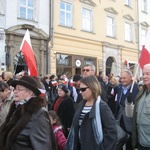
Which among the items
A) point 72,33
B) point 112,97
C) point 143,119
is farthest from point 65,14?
point 143,119

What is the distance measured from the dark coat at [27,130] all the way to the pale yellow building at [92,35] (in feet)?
42.1

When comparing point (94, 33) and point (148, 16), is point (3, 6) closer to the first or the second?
point (94, 33)

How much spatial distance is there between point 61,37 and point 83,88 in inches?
521

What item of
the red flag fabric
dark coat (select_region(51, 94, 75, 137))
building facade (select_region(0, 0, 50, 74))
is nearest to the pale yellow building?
building facade (select_region(0, 0, 50, 74))

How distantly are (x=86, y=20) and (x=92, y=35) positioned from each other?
1128 millimetres

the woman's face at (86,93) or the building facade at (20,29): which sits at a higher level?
the building facade at (20,29)

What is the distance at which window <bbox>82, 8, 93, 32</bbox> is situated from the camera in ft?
59.2

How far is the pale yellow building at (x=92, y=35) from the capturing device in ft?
53.1

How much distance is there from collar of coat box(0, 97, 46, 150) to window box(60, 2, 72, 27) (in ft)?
47.0

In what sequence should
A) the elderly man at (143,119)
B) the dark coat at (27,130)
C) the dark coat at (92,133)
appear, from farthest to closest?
the elderly man at (143,119) < the dark coat at (92,133) < the dark coat at (27,130)

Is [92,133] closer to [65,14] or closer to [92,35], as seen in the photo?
[65,14]

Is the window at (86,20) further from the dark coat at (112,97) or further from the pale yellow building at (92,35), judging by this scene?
the dark coat at (112,97)

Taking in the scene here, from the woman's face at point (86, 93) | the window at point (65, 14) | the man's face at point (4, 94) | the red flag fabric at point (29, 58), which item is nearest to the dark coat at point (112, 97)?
A: the red flag fabric at point (29, 58)

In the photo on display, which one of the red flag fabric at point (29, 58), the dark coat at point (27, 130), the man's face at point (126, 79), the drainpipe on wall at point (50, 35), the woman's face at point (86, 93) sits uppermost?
the drainpipe on wall at point (50, 35)
